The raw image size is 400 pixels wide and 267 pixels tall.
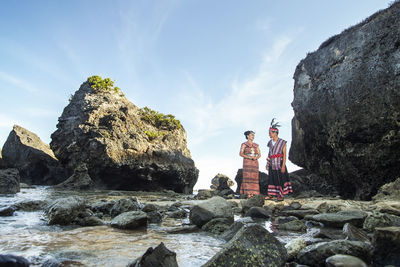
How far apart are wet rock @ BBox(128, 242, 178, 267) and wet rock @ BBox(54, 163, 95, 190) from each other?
18.5 m

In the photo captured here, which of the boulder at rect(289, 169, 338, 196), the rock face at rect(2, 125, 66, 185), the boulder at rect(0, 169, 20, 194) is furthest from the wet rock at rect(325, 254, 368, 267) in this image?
the rock face at rect(2, 125, 66, 185)

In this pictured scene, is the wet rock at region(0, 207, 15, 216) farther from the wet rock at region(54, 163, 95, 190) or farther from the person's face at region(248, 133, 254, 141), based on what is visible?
the wet rock at region(54, 163, 95, 190)

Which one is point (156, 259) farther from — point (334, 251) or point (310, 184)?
point (310, 184)

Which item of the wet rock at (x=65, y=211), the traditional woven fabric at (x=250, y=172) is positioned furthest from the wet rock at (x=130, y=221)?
the traditional woven fabric at (x=250, y=172)

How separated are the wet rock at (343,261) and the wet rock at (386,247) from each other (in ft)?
1.12

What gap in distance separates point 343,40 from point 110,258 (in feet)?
37.4

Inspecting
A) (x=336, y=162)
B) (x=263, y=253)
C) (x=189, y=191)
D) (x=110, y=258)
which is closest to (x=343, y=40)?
(x=336, y=162)

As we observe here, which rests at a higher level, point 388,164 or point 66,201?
point 388,164

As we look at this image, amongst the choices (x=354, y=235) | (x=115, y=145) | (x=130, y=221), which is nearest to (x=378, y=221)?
(x=354, y=235)

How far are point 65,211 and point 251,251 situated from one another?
413cm

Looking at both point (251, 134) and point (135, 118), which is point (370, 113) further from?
point (135, 118)

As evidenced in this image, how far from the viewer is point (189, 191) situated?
29.0 m

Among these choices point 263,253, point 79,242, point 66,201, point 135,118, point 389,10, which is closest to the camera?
point 263,253

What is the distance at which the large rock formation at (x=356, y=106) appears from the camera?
8305 millimetres
